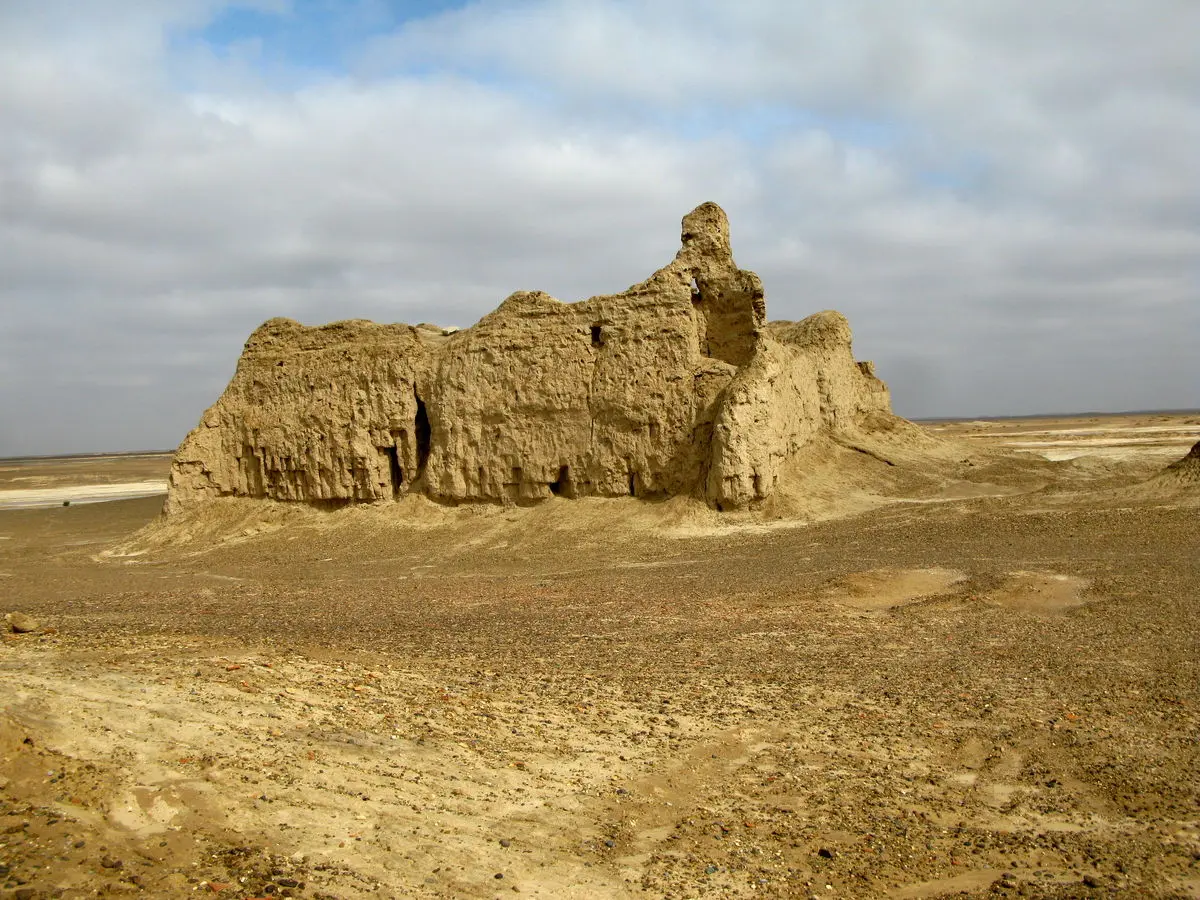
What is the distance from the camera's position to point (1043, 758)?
6297mm

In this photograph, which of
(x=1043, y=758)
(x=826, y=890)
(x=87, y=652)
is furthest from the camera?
(x=87, y=652)

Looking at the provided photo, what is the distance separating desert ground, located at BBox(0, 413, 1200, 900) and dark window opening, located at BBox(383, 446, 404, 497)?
10472 millimetres

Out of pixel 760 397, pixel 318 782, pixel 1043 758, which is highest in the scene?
pixel 760 397

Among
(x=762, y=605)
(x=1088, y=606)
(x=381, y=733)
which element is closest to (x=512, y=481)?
(x=762, y=605)

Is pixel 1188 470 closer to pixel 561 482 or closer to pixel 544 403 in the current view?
pixel 561 482

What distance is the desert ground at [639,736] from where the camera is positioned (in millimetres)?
4680

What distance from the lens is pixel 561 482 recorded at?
75.8ft

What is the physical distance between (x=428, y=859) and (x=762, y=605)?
8.21m

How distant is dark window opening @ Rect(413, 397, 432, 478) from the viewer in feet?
81.7

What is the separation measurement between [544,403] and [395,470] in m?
5.50

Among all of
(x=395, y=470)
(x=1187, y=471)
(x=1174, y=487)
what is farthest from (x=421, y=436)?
(x=1187, y=471)

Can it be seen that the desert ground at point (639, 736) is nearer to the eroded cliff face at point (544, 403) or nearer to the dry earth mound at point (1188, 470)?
the dry earth mound at point (1188, 470)

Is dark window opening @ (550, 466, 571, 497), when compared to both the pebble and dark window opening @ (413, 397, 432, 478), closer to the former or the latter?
dark window opening @ (413, 397, 432, 478)

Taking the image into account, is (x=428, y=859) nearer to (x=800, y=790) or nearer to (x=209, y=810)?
(x=209, y=810)
